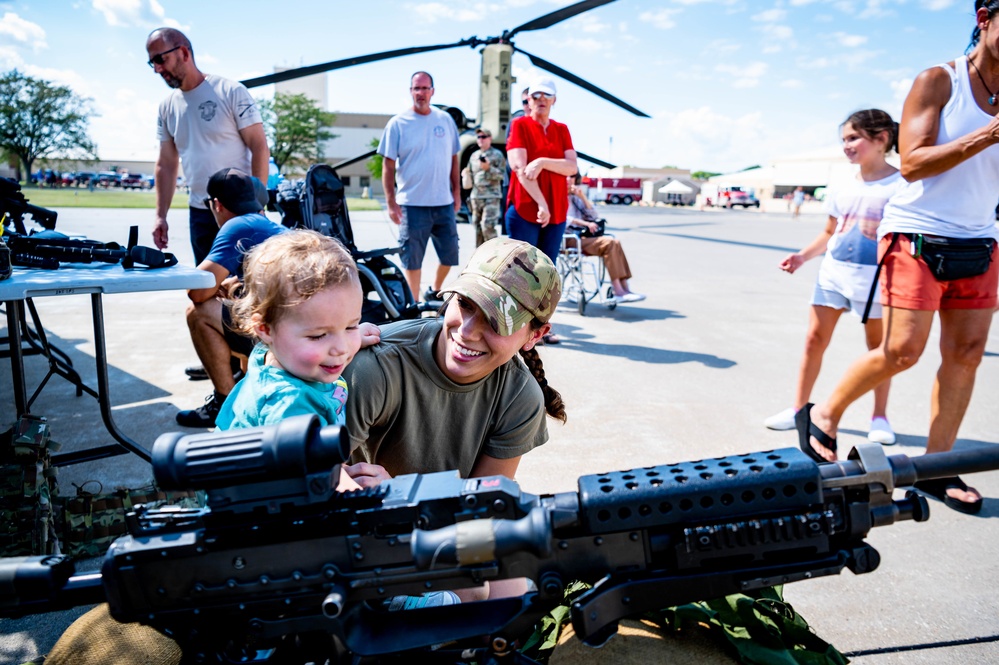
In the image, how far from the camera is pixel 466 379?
73.5 inches

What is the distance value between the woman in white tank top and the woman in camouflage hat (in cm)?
199

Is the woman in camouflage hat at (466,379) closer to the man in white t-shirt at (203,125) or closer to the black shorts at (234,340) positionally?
the black shorts at (234,340)

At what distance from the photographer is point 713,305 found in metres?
8.21

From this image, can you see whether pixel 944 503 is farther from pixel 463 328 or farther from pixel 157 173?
pixel 157 173

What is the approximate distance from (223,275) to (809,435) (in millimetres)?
3193

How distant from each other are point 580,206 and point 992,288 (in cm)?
554

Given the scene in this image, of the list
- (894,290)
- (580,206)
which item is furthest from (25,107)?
(894,290)

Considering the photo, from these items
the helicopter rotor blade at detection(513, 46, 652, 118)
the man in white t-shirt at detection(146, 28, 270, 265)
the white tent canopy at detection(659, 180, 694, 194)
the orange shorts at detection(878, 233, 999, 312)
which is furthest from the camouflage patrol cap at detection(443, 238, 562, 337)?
the white tent canopy at detection(659, 180, 694, 194)

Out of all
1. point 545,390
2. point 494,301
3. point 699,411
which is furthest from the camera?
point 699,411

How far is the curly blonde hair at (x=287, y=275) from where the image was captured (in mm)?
1562

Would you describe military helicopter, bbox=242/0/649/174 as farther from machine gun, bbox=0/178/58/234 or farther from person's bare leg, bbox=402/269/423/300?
machine gun, bbox=0/178/58/234

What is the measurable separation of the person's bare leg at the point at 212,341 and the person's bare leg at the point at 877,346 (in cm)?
356

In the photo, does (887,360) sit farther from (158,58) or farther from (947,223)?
(158,58)

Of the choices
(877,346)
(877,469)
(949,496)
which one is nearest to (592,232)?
(877,346)
